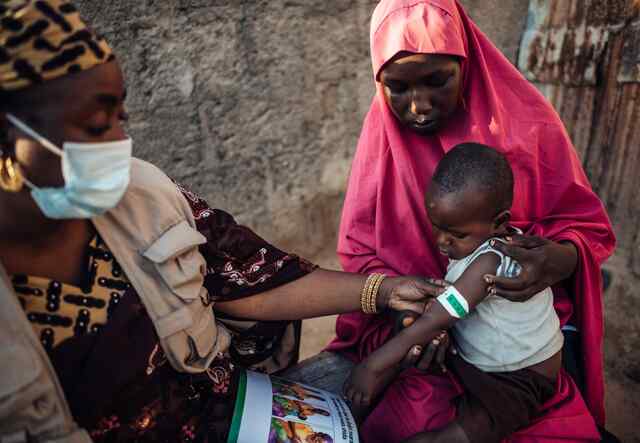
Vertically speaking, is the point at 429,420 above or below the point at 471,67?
below

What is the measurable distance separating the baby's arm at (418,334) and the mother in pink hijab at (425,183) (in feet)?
0.44

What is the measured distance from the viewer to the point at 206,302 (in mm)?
1526

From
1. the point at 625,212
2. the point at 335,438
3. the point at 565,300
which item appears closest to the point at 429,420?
the point at 335,438

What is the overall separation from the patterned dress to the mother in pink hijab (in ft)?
1.78

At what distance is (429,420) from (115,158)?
1211 millimetres

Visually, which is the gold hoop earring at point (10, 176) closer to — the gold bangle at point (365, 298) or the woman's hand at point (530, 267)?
the gold bangle at point (365, 298)

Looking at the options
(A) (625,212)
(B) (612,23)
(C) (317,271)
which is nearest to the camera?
(C) (317,271)

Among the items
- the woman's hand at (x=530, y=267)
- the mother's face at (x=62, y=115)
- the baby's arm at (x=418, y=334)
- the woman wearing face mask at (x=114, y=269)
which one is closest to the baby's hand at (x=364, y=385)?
the baby's arm at (x=418, y=334)

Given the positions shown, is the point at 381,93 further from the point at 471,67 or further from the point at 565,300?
the point at 565,300

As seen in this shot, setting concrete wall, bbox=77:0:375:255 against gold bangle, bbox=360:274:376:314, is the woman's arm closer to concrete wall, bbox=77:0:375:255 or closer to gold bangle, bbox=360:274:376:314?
gold bangle, bbox=360:274:376:314

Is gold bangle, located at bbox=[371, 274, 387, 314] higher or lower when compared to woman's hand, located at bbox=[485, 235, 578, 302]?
lower

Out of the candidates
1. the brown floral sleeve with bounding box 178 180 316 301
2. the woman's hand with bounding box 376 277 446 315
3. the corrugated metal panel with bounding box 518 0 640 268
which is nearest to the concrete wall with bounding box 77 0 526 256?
the corrugated metal panel with bounding box 518 0 640 268

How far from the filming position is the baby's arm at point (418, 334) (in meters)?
1.57

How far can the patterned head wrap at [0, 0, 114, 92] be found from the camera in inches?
40.6
